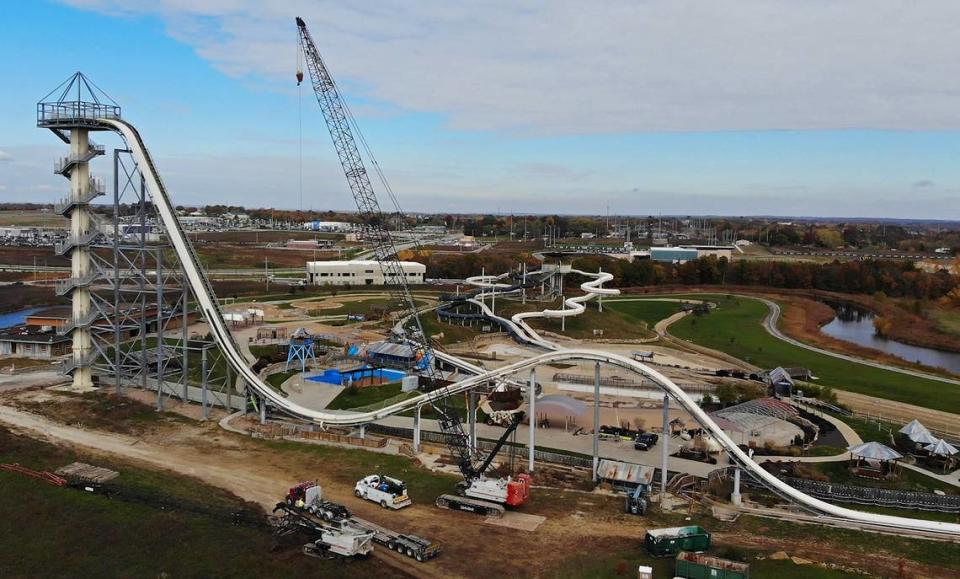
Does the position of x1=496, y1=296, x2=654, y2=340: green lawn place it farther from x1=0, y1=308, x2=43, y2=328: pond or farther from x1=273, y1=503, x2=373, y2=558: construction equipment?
x1=0, y1=308, x2=43, y2=328: pond

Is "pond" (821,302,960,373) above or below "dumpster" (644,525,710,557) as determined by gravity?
below

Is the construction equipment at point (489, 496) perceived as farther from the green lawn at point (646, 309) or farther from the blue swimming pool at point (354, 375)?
the green lawn at point (646, 309)

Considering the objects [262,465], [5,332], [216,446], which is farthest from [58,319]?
[262,465]

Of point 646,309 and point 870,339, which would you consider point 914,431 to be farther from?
point 646,309

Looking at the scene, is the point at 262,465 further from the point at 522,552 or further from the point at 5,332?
the point at 5,332

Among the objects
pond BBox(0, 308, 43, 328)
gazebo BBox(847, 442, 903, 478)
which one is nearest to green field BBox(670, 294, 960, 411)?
gazebo BBox(847, 442, 903, 478)

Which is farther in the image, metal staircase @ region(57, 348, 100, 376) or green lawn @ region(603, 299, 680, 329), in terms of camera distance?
green lawn @ region(603, 299, 680, 329)
